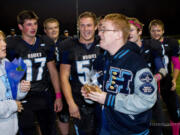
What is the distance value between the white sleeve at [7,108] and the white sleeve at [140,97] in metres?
0.96

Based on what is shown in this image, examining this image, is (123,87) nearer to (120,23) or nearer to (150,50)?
(120,23)

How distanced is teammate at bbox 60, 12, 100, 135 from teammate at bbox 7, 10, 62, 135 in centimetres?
36

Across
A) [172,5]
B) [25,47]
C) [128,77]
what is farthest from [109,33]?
[172,5]

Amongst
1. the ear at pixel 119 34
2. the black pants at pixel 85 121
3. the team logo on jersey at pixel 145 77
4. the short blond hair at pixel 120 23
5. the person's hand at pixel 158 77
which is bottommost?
the black pants at pixel 85 121

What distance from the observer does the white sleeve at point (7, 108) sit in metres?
1.96

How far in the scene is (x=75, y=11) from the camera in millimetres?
14047

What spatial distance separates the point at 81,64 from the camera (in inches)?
113

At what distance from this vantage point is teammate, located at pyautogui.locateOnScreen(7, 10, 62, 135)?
2.95 metres

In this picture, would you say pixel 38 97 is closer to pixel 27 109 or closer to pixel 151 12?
pixel 27 109

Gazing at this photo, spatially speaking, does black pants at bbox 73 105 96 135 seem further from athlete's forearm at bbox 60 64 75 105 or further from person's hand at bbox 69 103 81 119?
athlete's forearm at bbox 60 64 75 105

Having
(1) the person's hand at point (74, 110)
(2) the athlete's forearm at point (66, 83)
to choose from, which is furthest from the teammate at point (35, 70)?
(1) the person's hand at point (74, 110)

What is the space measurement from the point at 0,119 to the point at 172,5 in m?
15.5

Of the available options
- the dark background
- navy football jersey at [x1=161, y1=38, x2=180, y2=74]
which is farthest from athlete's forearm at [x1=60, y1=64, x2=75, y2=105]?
the dark background

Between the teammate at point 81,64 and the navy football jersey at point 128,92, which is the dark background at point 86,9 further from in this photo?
the navy football jersey at point 128,92
